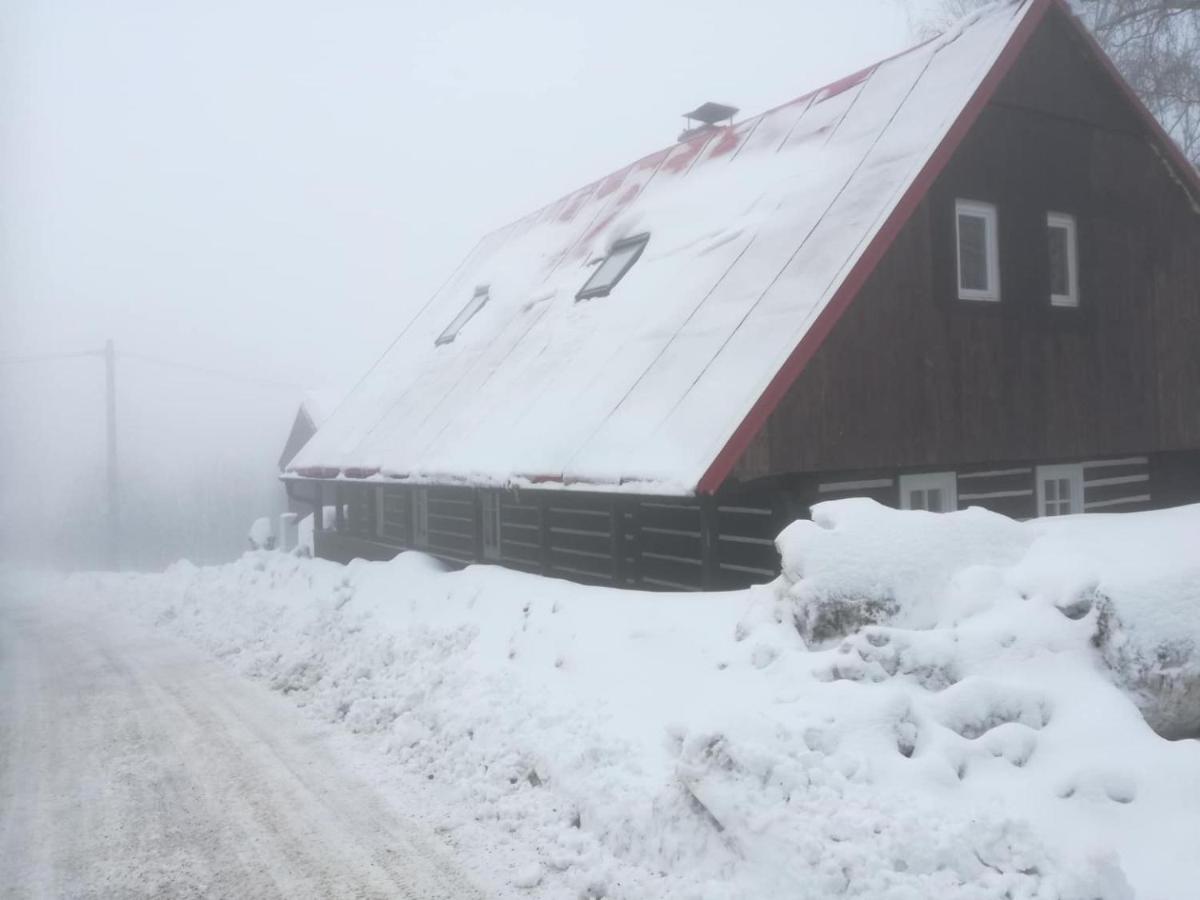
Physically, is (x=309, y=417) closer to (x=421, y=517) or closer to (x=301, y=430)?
(x=301, y=430)

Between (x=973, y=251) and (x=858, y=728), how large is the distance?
764 centimetres

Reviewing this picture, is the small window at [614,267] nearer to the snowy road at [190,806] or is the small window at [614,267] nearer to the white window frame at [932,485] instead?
the white window frame at [932,485]

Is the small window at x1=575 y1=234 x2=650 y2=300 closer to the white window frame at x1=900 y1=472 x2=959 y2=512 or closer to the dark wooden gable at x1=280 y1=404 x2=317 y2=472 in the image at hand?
the white window frame at x1=900 y1=472 x2=959 y2=512

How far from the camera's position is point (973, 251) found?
432 inches

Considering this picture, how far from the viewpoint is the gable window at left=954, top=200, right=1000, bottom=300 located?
10.9m

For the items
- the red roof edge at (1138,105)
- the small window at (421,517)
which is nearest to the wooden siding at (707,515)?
the small window at (421,517)

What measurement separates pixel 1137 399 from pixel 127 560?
38.0 meters

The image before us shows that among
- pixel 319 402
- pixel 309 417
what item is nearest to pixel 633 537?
pixel 319 402

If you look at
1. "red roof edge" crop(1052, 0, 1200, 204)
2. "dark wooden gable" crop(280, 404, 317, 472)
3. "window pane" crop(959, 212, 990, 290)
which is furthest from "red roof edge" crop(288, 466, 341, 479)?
"dark wooden gable" crop(280, 404, 317, 472)

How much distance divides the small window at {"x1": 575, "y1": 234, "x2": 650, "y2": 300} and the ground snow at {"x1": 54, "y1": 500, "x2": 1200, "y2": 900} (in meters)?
6.49

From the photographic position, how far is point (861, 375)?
9.61m

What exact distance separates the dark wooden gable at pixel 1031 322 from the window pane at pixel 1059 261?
0.20 metres

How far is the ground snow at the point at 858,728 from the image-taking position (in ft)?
13.8

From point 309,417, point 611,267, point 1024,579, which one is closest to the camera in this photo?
point 1024,579
